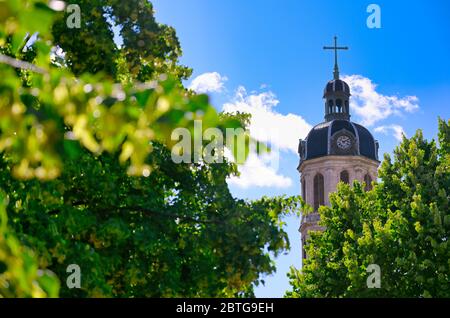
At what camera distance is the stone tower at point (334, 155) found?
88912 mm

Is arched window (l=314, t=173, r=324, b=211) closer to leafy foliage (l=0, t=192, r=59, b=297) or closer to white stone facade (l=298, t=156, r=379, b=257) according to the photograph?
white stone facade (l=298, t=156, r=379, b=257)

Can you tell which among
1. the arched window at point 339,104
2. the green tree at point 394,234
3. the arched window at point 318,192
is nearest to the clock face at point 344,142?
the arched window at point 318,192

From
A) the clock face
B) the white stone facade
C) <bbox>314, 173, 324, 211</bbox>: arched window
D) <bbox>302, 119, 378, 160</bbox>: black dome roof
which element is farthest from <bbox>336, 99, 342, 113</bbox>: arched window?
<bbox>314, 173, 324, 211</bbox>: arched window

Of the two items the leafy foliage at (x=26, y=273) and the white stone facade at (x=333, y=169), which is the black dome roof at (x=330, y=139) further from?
the leafy foliage at (x=26, y=273)

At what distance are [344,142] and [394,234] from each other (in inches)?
2295

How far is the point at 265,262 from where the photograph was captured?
17469mm

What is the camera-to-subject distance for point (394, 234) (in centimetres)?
3175

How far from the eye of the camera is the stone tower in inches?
3500

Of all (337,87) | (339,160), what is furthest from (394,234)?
(337,87)

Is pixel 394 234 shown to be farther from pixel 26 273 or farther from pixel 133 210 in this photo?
pixel 26 273

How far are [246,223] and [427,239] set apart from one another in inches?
549
